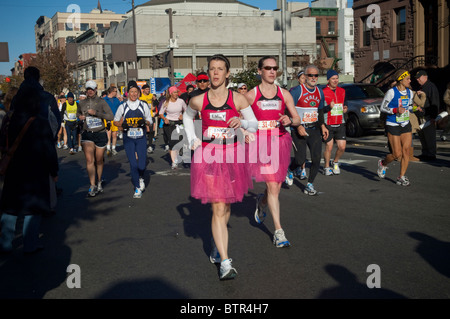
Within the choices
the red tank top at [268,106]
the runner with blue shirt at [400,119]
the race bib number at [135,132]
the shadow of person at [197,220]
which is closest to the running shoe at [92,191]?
the race bib number at [135,132]

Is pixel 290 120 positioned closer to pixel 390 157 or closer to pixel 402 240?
pixel 402 240

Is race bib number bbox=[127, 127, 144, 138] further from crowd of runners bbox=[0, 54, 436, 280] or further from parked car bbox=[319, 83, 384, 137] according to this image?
parked car bbox=[319, 83, 384, 137]

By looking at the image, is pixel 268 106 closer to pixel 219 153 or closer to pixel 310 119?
pixel 219 153

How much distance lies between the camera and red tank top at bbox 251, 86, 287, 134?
6172 mm

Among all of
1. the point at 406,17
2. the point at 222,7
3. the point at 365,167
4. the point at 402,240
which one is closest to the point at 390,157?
the point at 365,167

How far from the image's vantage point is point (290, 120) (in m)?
5.89

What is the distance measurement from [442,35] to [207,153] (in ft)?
83.6

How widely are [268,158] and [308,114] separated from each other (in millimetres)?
2955

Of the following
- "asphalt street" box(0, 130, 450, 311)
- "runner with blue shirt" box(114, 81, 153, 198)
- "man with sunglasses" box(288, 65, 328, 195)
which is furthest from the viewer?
"runner with blue shirt" box(114, 81, 153, 198)

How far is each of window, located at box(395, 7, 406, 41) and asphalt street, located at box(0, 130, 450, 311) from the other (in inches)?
925

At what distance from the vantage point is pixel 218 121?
500 cm

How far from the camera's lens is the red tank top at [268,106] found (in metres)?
6.17

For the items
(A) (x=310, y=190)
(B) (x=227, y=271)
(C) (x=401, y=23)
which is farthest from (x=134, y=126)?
(C) (x=401, y=23)

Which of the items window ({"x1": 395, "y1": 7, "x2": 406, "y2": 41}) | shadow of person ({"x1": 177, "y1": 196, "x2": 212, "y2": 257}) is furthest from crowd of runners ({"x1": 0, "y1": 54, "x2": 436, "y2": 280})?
window ({"x1": 395, "y1": 7, "x2": 406, "y2": 41})
